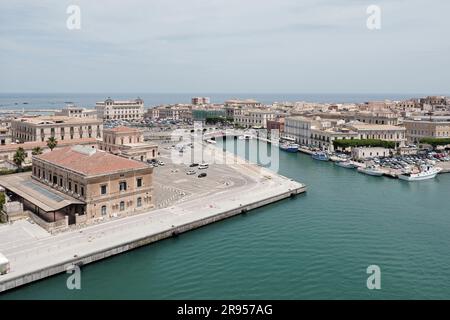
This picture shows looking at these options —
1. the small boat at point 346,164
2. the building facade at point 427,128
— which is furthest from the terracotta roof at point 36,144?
the building facade at point 427,128

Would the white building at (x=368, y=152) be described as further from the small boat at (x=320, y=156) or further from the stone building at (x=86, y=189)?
the stone building at (x=86, y=189)

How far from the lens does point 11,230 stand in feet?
104

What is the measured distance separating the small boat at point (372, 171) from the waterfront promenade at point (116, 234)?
16.6m

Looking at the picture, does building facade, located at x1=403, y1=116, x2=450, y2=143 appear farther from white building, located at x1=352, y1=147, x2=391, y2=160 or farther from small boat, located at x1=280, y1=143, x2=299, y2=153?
small boat, located at x1=280, y1=143, x2=299, y2=153

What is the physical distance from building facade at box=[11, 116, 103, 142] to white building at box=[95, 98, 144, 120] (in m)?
63.9

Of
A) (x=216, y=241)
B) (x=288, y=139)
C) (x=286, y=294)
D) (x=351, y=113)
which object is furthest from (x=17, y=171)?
(x=351, y=113)

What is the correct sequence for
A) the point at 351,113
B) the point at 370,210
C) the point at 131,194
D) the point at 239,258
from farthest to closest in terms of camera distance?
the point at 351,113, the point at 370,210, the point at 131,194, the point at 239,258

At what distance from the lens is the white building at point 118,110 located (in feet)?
437

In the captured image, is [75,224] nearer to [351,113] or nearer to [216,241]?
[216,241]

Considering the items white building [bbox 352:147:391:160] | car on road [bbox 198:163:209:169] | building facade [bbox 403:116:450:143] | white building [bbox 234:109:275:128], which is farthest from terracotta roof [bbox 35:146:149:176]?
white building [bbox 234:109:275:128]

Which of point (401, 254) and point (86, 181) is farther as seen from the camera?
point (86, 181)

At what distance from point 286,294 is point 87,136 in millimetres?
51652

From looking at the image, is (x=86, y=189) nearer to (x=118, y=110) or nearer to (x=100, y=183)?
(x=100, y=183)

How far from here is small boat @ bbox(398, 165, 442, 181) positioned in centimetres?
5391
